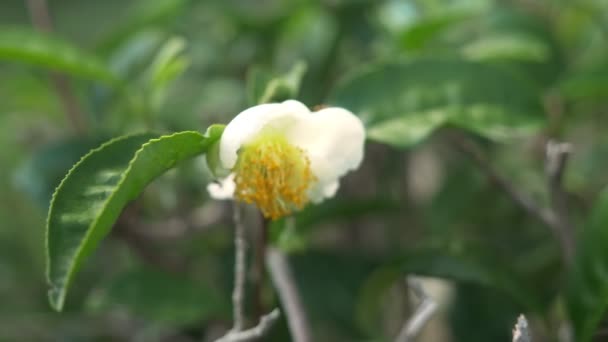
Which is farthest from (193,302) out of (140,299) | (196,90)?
(196,90)

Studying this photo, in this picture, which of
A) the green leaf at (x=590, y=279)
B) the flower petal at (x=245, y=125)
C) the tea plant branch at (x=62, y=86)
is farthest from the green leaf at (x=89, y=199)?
the tea plant branch at (x=62, y=86)

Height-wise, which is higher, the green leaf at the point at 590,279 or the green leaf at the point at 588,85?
the green leaf at the point at 588,85

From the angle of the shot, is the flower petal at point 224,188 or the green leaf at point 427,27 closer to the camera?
the flower petal at point 224,188

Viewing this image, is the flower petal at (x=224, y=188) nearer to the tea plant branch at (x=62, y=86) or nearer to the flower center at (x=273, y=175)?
the flower center at (x=273, y=175)

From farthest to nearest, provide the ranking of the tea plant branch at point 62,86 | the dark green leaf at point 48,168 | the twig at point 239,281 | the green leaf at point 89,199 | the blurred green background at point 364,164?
the tea plant branch at point 62,86
the dark green leaf at point 48,168
the blurred green background at point 364,164
the twig at point 239,281
the green leaf at point 89,199

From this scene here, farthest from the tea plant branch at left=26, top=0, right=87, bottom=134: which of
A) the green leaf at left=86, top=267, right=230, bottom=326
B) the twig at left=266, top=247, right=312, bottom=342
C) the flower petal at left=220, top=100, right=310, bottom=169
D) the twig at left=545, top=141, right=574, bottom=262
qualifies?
the twig at left=545, top=141, right=574, bottom=262

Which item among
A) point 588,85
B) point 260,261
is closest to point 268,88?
point 260,261

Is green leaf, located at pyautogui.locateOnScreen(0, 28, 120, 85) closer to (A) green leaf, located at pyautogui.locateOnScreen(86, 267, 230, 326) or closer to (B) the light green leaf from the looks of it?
(A) green leaf, located at pyautogui.locateOnScreen(86, 267, 230, 326)
